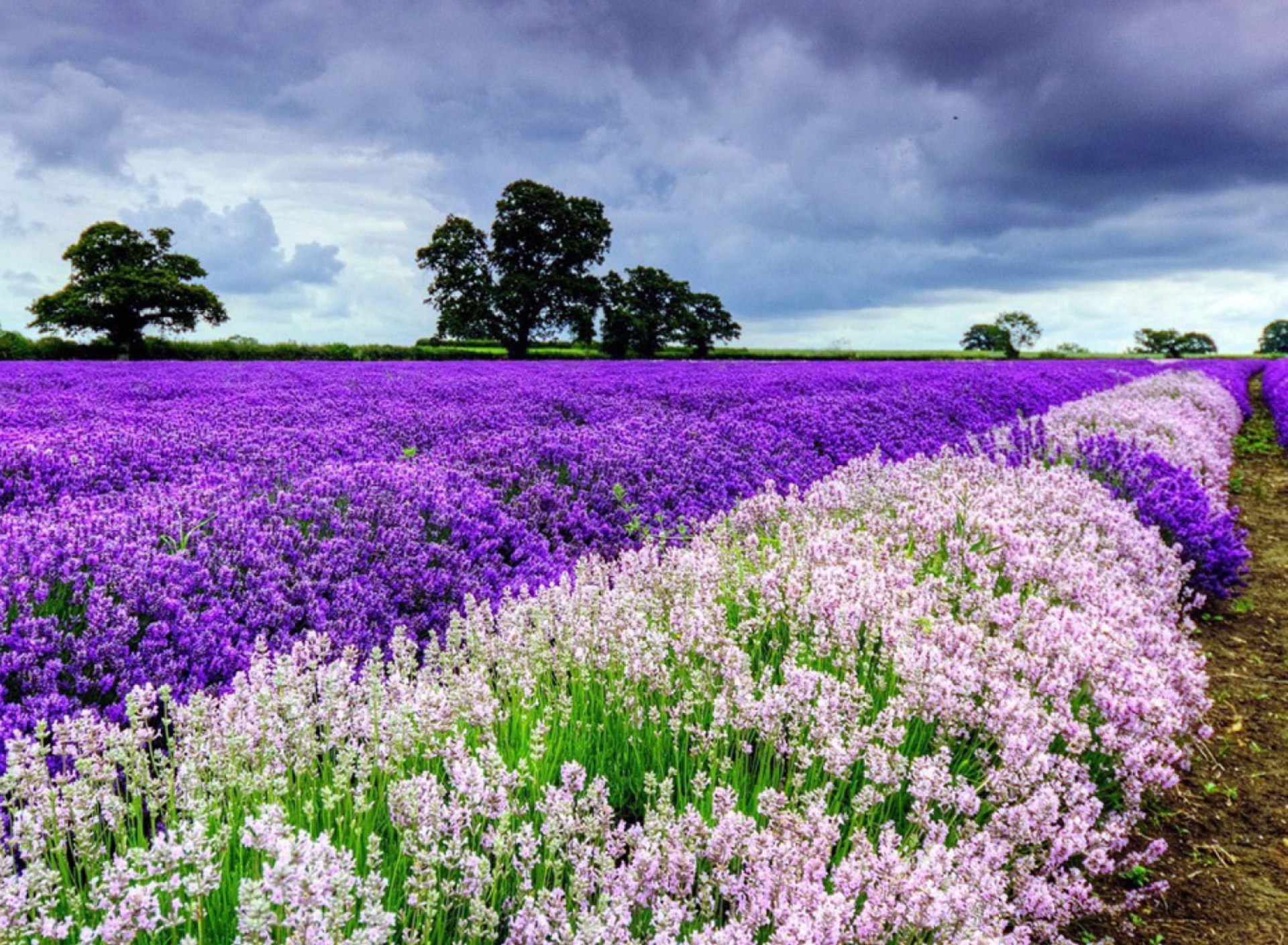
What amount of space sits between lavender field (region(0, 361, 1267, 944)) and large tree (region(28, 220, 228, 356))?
3506cm

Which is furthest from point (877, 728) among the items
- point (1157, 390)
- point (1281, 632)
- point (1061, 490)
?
point (1157, 390)

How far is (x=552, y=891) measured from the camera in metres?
1.70

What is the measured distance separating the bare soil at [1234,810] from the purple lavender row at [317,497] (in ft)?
9.84

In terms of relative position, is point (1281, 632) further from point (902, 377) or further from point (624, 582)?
point (902, 377)

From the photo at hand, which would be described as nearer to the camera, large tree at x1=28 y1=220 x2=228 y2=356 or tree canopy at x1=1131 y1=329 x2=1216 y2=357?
large tree at x1=28 y1=220 x2=228 y2=356

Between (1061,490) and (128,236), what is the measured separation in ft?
146

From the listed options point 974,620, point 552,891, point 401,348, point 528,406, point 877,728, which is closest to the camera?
point 552,891

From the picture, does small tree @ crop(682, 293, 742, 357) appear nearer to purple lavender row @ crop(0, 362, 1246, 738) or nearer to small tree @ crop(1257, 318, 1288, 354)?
purple lavender row @ crop(0, 362, 1246, 738)

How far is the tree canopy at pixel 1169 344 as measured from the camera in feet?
285

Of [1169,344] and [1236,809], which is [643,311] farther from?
[1169,344]

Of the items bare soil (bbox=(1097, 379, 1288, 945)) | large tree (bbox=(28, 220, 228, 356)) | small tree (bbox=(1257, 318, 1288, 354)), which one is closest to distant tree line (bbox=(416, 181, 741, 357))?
large tree (bbox=(28, 220, 228, 356))

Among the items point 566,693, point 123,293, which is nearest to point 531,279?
point 123,293

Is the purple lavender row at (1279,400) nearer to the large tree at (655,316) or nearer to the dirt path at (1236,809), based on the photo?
the dirt path at (1236,809)

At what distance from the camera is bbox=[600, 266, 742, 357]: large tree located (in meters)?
42.5
